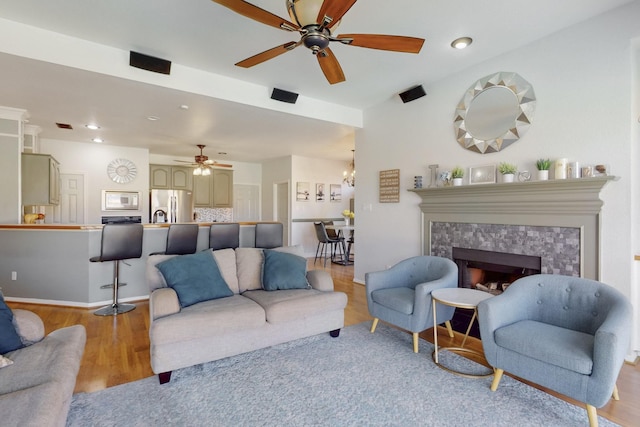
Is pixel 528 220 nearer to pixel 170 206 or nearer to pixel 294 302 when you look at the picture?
pixel 294 302

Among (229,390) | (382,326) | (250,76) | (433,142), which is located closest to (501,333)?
(382,326)

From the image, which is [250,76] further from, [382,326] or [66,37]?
[382,326]

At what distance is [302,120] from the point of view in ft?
15.2

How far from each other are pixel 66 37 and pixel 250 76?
1688mm

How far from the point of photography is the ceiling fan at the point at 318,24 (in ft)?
5.80

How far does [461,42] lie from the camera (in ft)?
9.64

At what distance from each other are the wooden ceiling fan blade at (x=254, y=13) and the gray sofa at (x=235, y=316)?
2.00m

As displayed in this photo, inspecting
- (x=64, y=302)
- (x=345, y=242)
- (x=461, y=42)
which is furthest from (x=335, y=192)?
(x=64, y=302)

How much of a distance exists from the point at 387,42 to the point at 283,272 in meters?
2.10

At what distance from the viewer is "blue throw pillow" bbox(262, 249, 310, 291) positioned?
300cm

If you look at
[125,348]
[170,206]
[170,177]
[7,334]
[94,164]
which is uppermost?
[94,164]

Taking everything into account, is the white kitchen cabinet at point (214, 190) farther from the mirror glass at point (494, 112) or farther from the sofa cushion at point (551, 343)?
the sofa cushion at point (551, 343)

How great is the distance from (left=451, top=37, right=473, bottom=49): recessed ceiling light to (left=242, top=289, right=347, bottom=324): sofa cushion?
2595mm

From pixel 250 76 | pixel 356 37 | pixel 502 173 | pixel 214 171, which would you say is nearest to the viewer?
pixel 356 37
